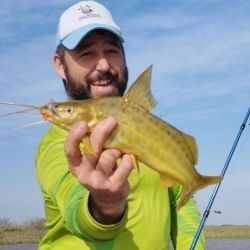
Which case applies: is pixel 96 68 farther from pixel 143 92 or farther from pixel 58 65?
pixel 143 92

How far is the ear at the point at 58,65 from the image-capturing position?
4.73 meters

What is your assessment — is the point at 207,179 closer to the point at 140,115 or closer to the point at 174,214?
the point at 140,115

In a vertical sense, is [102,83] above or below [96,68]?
below

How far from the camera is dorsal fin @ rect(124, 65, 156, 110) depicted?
3.16 m

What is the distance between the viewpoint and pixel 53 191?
11.9ft

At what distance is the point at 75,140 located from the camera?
281 centimetres

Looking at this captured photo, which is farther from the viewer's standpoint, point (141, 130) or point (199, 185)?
point (199, 185)

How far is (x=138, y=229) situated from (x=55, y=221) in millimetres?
624

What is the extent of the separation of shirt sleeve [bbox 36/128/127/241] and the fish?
0.39 metres

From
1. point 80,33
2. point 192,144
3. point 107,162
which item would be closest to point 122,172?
point 107,162

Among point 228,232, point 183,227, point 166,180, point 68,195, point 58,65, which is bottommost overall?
point 228,232

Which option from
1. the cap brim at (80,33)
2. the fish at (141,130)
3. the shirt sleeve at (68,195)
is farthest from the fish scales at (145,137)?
the cap brim at (80,33)

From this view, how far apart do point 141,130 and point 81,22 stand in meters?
1.69

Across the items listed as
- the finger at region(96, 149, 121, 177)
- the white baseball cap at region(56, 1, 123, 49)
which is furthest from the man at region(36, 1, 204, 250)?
the finger at region(96, 149, 121, 177)
